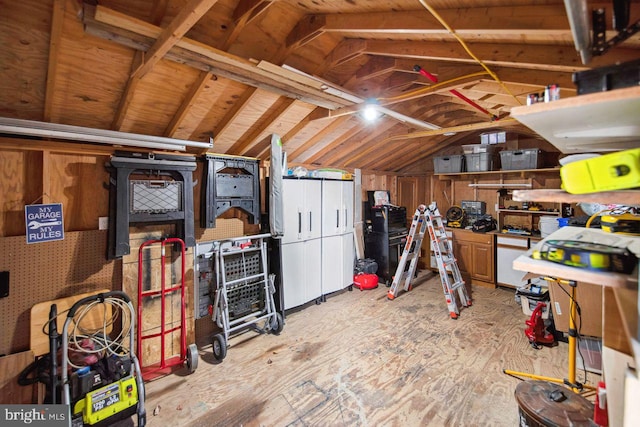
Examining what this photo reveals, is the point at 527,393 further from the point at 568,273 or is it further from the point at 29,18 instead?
the point at 29,18

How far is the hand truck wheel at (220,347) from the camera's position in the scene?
9.09 ft

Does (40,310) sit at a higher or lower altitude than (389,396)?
higher

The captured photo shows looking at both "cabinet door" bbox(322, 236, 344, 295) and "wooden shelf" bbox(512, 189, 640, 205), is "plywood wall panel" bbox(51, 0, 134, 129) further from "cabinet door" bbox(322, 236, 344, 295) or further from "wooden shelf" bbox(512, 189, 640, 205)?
"cabinet door" bbox(322, 236, 344, 295)

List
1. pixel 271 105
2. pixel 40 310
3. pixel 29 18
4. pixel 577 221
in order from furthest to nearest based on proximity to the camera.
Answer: pixel 577 221 < pixel 271 105 < pixel 40 310 < pixel 29 18

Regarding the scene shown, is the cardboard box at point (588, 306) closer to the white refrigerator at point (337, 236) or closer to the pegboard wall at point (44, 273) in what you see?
the white refrigerator at point (337, 236)

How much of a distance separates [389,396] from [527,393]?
99 cm

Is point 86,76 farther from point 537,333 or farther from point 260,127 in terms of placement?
point 537,333

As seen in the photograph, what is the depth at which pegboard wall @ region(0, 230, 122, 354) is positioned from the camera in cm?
218

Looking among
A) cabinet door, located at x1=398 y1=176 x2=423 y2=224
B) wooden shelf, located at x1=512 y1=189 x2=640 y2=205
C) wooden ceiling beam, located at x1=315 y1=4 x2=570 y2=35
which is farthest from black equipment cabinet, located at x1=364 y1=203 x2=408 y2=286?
wooden shelf, located at x1=512 y1=189 x2=640 y2=205

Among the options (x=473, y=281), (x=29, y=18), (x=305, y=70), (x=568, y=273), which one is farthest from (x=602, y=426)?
(x=473, y=281)

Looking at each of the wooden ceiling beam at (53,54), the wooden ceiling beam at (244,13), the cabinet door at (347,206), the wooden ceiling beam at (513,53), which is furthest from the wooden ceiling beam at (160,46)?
the cabinet door at (347,206)

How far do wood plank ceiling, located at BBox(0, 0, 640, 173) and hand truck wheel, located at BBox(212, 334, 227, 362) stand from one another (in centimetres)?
205

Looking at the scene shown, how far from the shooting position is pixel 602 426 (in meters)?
1.18

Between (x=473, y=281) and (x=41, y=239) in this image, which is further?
(x=473, y=281)
